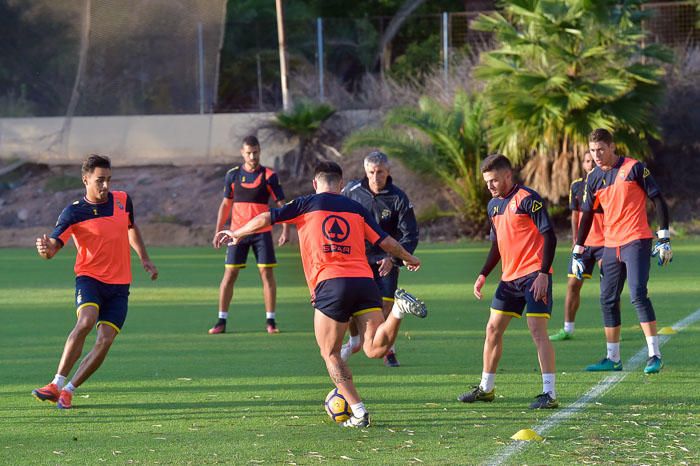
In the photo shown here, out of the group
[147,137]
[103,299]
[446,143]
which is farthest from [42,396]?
[147,137]

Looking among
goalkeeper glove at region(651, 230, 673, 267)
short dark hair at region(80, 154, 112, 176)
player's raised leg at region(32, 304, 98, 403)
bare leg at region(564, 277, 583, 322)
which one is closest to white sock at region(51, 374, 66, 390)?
player's raised leg at region(32, 304, 98, 403)

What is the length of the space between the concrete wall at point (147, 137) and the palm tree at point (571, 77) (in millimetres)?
6413

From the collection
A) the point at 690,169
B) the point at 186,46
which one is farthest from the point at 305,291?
the point at 690,169

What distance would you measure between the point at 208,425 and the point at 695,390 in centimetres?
384

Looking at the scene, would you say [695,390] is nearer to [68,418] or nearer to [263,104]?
[68,418]

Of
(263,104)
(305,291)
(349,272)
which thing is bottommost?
(305,291)

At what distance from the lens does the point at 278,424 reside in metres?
7.79

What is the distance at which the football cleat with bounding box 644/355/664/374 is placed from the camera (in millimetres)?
9562

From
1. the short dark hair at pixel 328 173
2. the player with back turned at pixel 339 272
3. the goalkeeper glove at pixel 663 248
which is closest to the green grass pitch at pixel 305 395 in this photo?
the player with back turned at pixel 339 272

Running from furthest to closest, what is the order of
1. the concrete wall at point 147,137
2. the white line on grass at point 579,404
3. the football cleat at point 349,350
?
the concrete wall at point 147,137, the football cleat at point 349,350, the white line on grass at point 579,404

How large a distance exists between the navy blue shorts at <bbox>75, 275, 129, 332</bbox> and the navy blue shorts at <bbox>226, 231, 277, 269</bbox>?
3.97 meters

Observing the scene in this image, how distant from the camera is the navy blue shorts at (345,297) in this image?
765 cm

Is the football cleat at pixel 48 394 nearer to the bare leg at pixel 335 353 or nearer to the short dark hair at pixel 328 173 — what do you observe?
the bare leg at pixel 335 353

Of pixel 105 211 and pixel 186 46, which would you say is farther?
pixel 186 46
